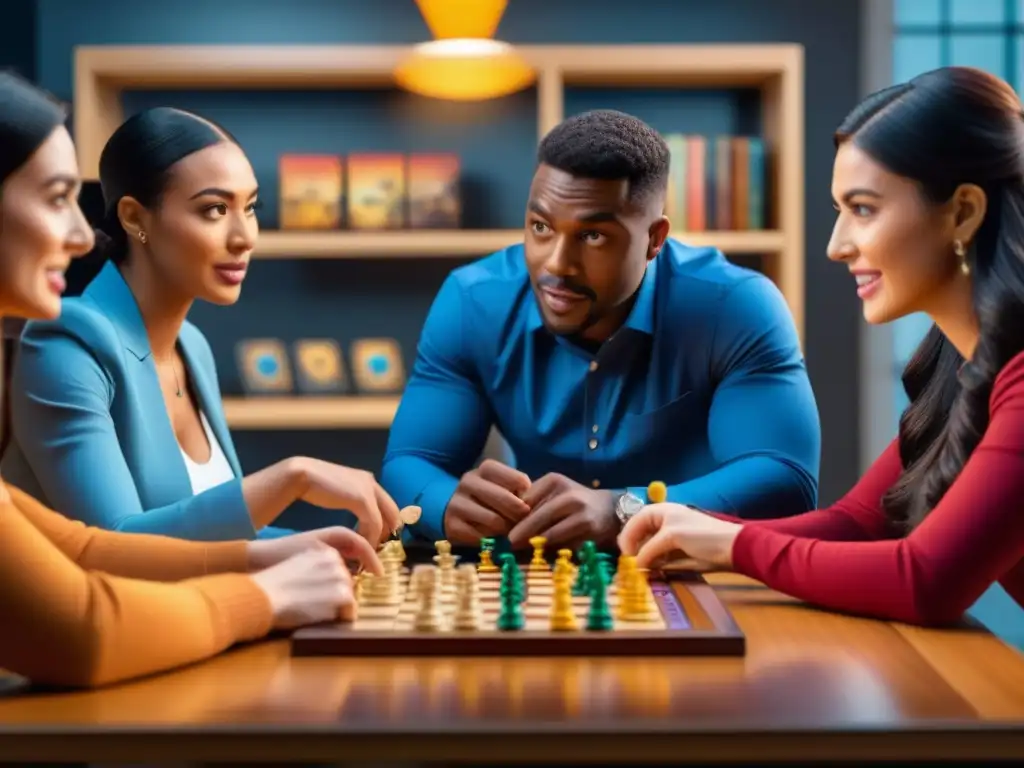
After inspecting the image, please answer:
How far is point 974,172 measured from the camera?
143 centimetres

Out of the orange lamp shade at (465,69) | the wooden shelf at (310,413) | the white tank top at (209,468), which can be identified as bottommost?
the wooden shelf at (310,413)

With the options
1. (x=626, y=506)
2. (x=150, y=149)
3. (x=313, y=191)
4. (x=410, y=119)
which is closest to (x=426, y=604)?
(x=626, y=506)

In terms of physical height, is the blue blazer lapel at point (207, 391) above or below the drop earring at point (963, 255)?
below

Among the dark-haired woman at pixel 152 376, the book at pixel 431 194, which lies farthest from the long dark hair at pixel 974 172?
the book at pixel 431 194

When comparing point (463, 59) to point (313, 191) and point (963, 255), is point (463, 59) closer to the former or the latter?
point (313, 191)

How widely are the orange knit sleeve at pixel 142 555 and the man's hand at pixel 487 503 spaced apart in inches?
16.3

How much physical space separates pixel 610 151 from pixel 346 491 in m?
0.71

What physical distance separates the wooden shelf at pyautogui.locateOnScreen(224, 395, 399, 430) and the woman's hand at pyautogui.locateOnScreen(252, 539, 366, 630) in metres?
2.28

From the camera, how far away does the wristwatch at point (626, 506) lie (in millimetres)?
1770

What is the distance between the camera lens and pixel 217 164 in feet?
5.48

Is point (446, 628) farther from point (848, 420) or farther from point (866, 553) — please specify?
point (848, 420)

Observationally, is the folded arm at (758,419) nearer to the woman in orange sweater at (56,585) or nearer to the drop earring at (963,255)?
the drop earring at (963,255)

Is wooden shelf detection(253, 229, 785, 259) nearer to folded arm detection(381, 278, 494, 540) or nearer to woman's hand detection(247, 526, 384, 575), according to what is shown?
folded arm detection(381, 278, 494, 540)

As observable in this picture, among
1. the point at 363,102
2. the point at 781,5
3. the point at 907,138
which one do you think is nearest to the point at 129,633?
the point at 907,138
